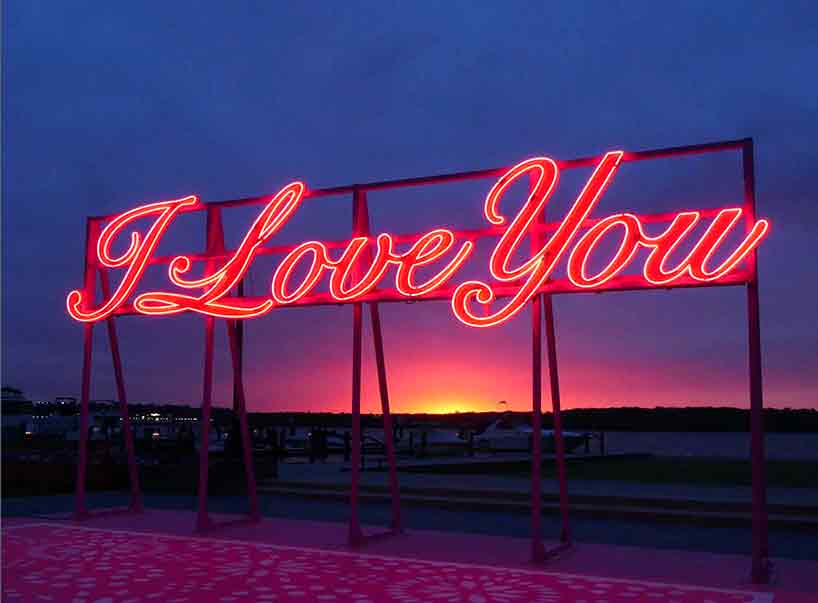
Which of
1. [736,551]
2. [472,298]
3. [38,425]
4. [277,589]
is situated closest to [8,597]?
[277,589]

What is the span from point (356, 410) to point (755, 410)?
5.83 m

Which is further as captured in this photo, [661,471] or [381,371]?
[661,471]

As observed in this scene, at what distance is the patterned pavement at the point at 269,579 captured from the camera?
10.5 meters

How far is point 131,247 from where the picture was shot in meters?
16.7

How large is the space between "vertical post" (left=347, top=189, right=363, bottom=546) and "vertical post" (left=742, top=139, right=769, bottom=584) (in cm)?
567

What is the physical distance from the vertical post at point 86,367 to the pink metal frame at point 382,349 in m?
0.02

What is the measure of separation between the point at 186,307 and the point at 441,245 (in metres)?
4.68

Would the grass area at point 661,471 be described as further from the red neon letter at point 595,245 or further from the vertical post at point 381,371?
the red neon letter at point 595,245

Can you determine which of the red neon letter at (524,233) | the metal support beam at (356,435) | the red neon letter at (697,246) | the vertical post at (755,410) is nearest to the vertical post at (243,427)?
the metal support beam at (356,435)

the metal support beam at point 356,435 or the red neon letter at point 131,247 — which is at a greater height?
the red neon letter at point 131,247

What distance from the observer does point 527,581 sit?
37.7ft

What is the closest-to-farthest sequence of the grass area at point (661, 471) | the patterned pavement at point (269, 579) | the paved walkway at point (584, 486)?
the patterned pavement at point (269, 579) < the paved walkway at point (584, 486) < the grass area at point (661, 471)

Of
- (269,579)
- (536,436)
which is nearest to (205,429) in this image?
(269,579)

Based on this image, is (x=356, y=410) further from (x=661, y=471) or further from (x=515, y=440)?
(x=515, y=440)
